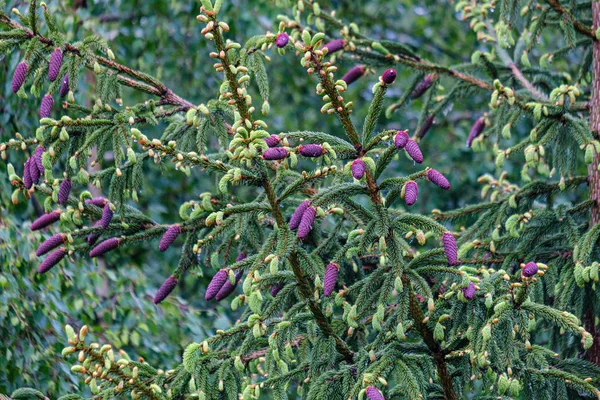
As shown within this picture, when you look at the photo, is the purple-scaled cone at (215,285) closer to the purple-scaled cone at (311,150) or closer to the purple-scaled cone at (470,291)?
the purple-scaled cone at (311,150)

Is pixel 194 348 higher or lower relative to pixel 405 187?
lower

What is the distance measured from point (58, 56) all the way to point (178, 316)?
7.96 feet

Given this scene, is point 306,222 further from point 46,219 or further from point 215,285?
point 46,219

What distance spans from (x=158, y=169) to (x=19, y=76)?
204 cm

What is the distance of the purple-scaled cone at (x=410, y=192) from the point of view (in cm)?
247

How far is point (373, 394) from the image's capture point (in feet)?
8.02

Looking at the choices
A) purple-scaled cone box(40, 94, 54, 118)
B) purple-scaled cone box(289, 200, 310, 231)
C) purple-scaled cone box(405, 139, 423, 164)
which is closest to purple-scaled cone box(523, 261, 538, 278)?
purple-scaled cone box(405, 139, 423, 164)

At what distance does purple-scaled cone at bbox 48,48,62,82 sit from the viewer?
9.56ft

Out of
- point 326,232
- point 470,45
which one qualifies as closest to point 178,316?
point 326,232

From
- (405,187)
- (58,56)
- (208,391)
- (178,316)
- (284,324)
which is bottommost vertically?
(178,316)

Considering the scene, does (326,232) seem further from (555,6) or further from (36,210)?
(36,210)

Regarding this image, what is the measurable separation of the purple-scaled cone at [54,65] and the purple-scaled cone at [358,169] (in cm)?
113

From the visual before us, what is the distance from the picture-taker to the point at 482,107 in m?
7.58

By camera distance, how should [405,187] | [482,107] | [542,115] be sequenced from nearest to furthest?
[405,187] → [542,115] → [482,107]
